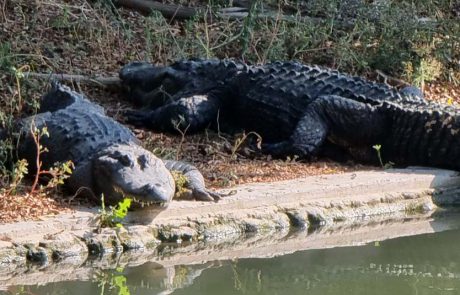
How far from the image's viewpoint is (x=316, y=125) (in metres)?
8.28

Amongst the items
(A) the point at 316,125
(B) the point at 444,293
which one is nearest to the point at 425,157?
(A) the point at 316,125

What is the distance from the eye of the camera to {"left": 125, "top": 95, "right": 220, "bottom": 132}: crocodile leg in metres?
8.58

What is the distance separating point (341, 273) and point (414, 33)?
5503mm

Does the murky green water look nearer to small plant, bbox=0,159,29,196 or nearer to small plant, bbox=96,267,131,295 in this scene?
small plant, bbox=96,267,131,295

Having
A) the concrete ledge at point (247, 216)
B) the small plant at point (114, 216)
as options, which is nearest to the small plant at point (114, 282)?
the concrete ledge at point (247, 216)

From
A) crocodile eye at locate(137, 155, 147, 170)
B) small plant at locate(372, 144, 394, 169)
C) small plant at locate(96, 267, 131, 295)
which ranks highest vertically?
crocodile eye at locate(137, 155, 147, 170)

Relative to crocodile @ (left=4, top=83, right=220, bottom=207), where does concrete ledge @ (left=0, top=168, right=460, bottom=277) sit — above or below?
below

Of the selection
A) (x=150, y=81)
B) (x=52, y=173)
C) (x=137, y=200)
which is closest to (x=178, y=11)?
(x=150, y=81)

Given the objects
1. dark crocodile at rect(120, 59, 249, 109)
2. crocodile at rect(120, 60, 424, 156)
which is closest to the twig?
crocodile at rect(120, 60, 424, 156)

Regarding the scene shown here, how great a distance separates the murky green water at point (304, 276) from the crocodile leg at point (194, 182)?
2.12 ft

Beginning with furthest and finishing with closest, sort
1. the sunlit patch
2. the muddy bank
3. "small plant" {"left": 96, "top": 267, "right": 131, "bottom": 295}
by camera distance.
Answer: the sunlit patch < the muddy bank < "small plant" {"left": 96, "top": 267, "right": 131, "bottom": 295}

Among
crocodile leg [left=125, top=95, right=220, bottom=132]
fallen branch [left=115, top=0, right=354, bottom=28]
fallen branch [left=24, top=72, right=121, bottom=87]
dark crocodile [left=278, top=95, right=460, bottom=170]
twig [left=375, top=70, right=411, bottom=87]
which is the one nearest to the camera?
dark crocodile [left=278, top=95, right=460, bottom=170]

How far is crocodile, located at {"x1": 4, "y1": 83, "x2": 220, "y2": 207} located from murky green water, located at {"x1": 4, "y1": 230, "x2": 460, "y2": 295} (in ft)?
2.00

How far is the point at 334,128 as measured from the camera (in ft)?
27.3
